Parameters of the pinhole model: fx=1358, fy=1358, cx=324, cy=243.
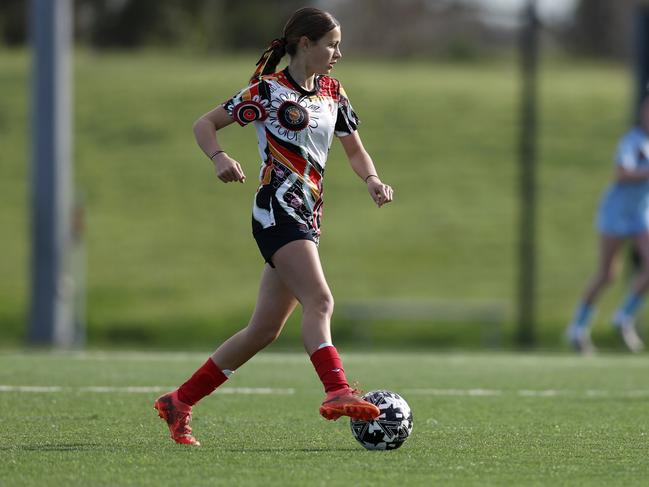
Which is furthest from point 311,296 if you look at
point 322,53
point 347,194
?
point 347,194

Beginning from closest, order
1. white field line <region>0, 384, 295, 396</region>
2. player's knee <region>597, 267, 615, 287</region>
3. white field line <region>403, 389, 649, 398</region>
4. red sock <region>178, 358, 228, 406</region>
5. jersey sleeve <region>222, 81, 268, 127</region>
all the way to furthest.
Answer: jersey sleeve <region>222, 81, 268, 127</region>, red sock <region>178, 358, 228, 406</region>, white field line <region>0, 384, 295, 396</region>, white field line <region>403, 389, 649, 398</region>, player's knee <region>597, 267, 615, 287</region>

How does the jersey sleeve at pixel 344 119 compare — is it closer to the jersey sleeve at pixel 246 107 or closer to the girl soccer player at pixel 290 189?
the girl soccer player at pixel 290 189

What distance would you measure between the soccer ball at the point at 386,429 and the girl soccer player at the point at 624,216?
7.43m

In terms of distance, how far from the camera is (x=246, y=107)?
5832 mm

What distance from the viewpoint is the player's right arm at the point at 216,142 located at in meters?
5.54

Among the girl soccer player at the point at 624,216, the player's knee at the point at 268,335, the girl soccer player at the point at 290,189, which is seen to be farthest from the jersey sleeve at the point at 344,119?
the girl soccer player at the point at 624,216

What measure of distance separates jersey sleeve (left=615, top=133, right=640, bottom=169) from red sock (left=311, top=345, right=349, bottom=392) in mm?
7667

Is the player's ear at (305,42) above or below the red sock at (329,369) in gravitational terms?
above

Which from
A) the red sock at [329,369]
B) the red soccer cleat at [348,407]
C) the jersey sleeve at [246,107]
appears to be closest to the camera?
the red soccer cleat at [348,407]

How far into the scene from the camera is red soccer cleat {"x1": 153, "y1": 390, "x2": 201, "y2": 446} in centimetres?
580

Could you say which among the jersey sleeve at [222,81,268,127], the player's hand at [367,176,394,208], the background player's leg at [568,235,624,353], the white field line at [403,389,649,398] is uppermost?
the jersey sleeve at [222,81,268,127]

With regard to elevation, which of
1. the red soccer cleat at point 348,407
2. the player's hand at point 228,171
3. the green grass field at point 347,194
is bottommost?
the green grass field at point 347,194

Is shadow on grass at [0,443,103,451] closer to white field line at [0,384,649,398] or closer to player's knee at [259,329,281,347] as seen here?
player's knee at [259,329,281,347]

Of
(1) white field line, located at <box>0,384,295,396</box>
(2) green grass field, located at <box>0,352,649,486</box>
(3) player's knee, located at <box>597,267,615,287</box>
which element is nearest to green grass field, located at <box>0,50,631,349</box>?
(3) player's knee, located at <box>597,267,615,287</box>
